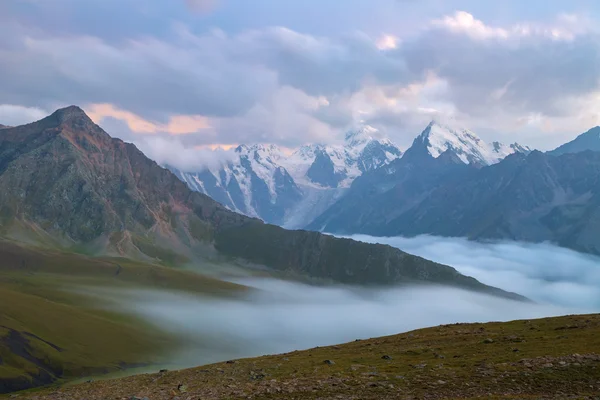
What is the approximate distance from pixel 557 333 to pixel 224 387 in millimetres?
38774

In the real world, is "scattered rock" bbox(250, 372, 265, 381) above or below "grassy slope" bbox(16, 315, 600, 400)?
below

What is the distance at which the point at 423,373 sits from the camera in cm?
4419

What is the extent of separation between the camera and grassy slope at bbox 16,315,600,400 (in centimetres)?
3828

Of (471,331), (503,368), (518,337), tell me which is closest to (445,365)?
(503,368)

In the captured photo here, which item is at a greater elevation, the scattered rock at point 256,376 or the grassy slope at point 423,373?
the grassy slope at point 423,373

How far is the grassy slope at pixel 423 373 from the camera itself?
38.3 m

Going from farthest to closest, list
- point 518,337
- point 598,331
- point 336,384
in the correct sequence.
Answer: point 518,337 < point 598,331 < point 336,384

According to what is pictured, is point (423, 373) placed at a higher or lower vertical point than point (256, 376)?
higher

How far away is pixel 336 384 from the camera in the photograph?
42.6 meters

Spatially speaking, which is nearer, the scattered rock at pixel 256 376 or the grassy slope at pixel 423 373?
the grassy slope at pixel 423 373

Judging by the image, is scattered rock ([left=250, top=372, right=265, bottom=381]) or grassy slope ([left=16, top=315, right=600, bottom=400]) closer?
grassy slope ([left=16, top=315, right=600, bottom=400])

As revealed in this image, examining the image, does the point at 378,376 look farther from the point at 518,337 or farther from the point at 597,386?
the point at 518,337

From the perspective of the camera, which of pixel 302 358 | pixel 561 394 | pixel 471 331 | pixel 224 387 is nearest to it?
pixel 561 394

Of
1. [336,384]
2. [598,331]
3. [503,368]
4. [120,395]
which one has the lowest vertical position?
[120,395]
